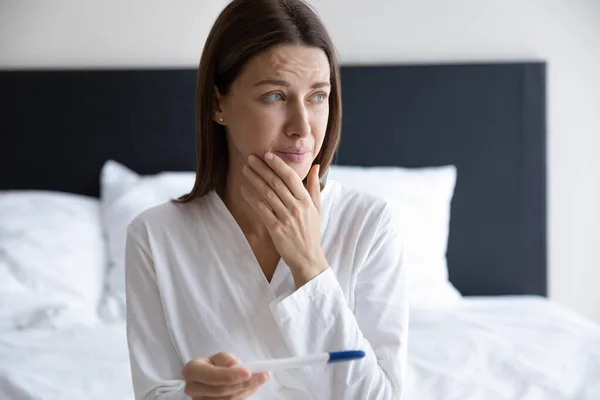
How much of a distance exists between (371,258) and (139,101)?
173 centimetres

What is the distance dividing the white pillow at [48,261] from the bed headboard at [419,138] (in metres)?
0.29

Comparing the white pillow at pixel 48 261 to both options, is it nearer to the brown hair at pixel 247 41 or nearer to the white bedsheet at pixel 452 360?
the white bedsheet at pixel 452 360

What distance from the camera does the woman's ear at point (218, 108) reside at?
143cm

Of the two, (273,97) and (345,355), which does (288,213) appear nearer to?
(273,97)

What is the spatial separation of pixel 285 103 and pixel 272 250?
30 centimetres

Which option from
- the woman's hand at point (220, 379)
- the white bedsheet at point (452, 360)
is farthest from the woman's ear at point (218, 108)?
the white bedsheet at point (452, 360)

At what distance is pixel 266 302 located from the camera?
1.40m

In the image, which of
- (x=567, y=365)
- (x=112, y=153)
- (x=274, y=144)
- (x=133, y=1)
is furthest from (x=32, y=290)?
(x=567, y=365)

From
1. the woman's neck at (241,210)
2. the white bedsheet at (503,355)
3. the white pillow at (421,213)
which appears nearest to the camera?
the woman's neck at (241,210)

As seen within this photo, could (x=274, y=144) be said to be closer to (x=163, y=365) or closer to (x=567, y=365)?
(x=163, y=365)

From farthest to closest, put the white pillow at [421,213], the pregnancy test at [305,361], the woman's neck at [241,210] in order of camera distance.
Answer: the white pillow at [421,213]
the woman's neck at [241,210]
the pregnancy test at [305,361]

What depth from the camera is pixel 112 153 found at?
9.55 ft

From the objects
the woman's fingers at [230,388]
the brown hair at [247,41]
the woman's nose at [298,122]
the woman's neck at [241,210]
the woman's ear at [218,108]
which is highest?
the brown hair at [247,41]

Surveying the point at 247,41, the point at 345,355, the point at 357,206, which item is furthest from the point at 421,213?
the point at 345,355
